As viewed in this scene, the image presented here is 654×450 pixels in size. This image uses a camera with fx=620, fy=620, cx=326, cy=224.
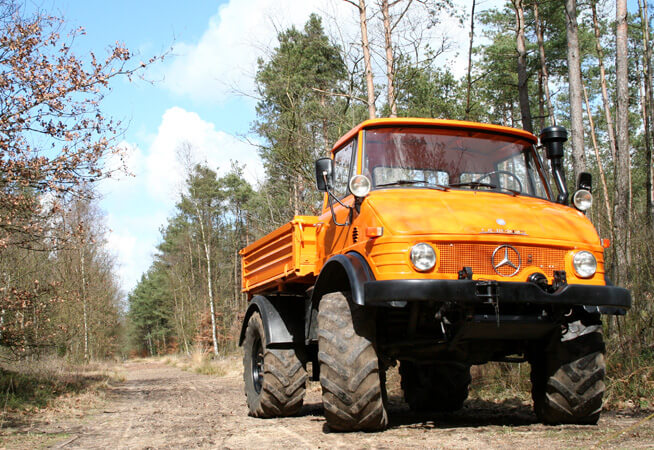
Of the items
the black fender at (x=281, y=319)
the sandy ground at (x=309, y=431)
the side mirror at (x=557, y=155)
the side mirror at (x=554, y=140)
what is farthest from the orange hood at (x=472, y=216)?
the black fender at (x=281, y=319)

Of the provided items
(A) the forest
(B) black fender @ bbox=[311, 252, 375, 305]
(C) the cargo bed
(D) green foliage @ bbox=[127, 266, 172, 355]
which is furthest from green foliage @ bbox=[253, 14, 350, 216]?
(D) green foliage @ bbox=[127, 266, 172, 355]

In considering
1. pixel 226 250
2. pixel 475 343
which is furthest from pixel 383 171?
pixel 226 250

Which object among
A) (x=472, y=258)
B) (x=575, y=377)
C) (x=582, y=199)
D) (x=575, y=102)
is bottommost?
(x=575, y=377)

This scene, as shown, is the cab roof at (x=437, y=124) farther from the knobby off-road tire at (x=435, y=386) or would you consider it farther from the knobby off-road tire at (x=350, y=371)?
the knobby off-road tire at (x=435, y=386)

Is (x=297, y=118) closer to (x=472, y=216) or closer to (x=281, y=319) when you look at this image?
(x=281, y=319)

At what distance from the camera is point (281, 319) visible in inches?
300

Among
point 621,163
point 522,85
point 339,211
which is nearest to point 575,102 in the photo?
point 621,163

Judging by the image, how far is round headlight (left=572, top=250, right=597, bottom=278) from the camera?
17.0ft

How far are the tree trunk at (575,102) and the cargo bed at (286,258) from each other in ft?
14.3

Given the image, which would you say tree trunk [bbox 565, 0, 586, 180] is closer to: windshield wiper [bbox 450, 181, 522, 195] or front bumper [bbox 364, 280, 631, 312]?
windshield wiper [bbox 450, 181, 522, 195]

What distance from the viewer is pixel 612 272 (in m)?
8.60

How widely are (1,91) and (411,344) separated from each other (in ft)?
25.0

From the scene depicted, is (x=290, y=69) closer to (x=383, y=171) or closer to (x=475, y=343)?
(x=383, y=171)

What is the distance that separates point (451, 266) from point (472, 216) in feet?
1.67
